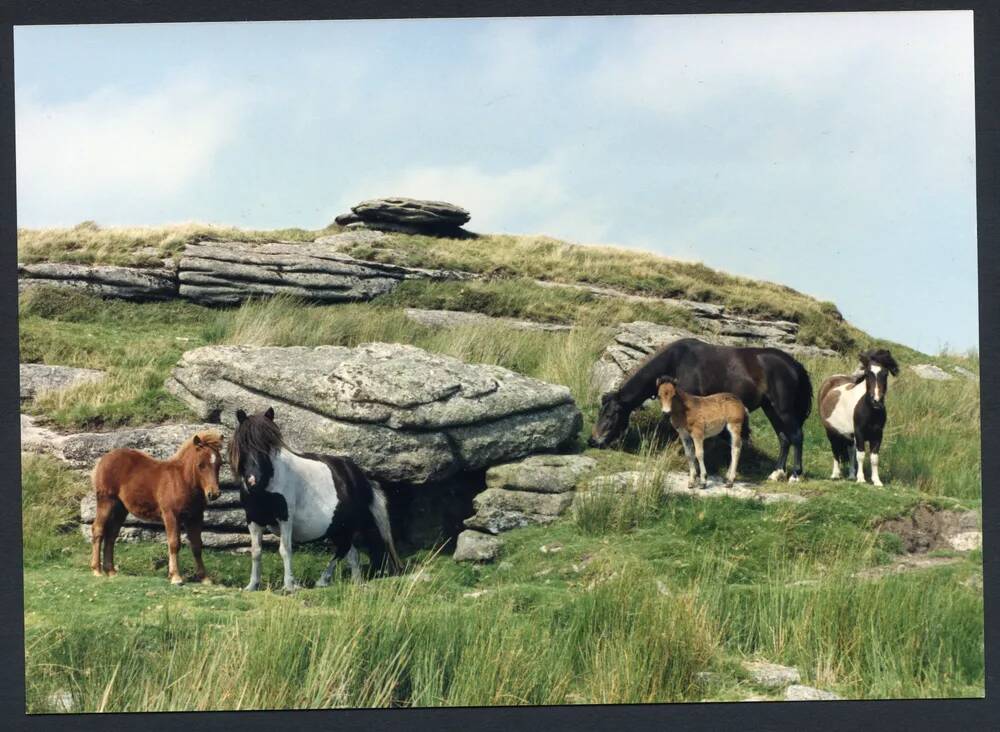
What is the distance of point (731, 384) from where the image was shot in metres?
14.6

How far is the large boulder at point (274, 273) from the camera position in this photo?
20.4 m

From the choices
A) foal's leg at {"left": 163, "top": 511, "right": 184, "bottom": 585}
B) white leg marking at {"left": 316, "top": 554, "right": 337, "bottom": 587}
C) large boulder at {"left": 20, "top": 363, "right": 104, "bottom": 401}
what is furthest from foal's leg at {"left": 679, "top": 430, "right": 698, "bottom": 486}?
large boulder at {"left": 20, "top": 363, "right": 104, "bottom": 401}

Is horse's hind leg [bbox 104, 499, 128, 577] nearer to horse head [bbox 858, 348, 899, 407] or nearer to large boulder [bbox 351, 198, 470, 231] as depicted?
horse head [bbox 858, 348, 899, 407]

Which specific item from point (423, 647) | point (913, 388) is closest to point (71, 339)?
point (423, 647)

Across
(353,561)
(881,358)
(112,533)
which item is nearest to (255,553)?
(353,561)

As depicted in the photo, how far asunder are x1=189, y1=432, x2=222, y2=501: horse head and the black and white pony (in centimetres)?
17

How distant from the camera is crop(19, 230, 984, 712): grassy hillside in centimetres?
972

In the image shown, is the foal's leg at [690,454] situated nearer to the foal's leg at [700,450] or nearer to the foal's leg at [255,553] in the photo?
the foal's leg at [700,450]

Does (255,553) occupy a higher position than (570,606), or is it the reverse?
(255,553)

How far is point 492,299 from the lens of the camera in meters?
21.8

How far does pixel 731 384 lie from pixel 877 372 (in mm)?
1959

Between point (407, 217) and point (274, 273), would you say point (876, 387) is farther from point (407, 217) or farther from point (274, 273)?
point (407, 217)

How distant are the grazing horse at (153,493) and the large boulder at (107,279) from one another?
841 centimetres

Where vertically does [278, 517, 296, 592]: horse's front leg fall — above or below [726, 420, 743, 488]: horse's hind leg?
below
